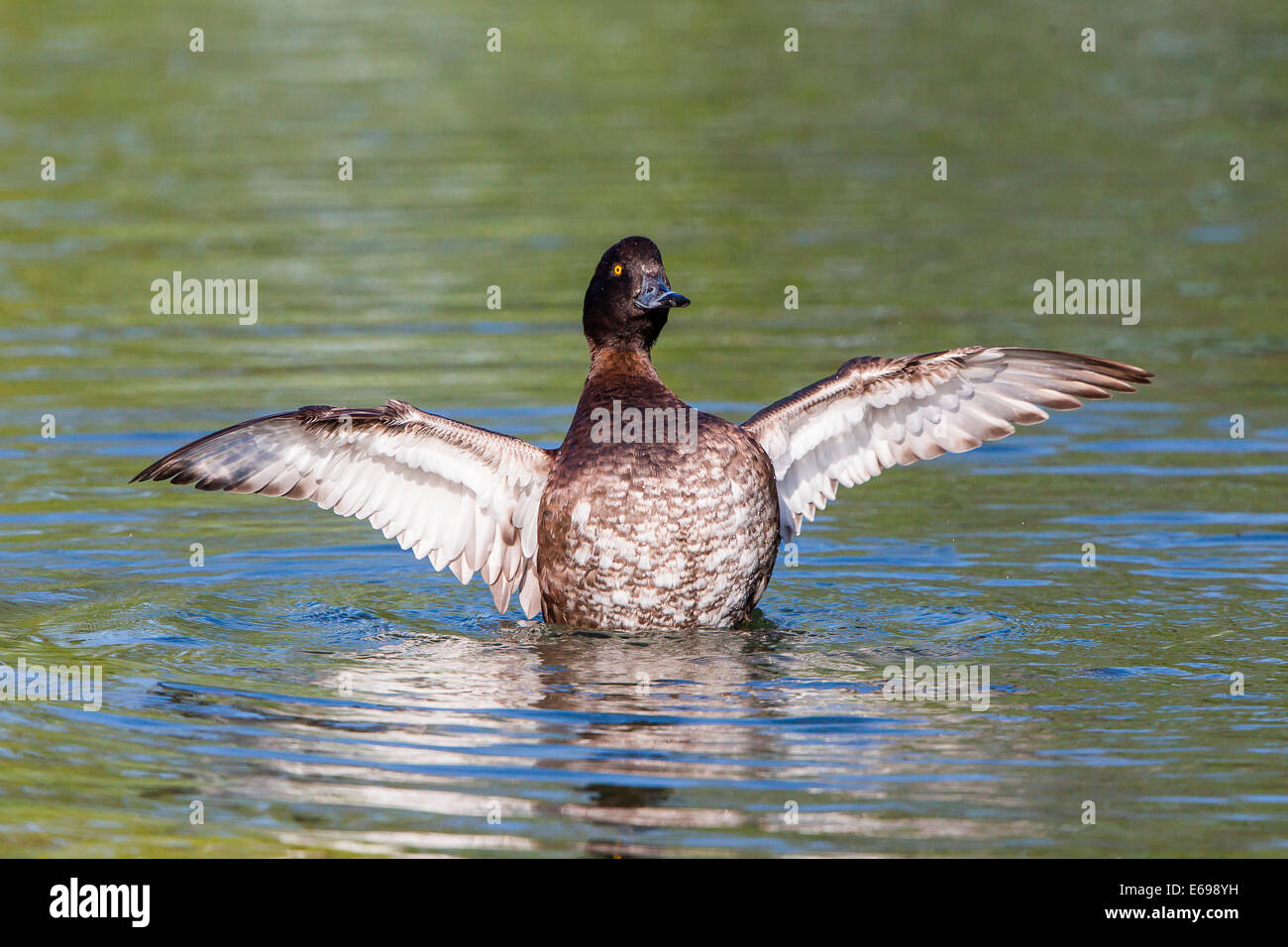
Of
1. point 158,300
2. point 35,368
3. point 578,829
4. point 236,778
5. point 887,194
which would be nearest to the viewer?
point 578,829

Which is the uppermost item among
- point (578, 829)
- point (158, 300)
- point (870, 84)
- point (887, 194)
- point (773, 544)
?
point (870, 84)

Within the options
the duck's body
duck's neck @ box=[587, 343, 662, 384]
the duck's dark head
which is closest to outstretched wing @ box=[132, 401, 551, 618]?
the duck's body

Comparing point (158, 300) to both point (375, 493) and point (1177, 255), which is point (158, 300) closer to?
point (375, 493)

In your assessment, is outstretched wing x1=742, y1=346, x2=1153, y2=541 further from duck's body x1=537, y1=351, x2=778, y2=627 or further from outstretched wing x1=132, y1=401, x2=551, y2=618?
outstretched wing x1=132, y1=401, x2=551, y2=618

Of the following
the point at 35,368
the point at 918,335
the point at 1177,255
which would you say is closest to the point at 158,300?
the point at 35,368

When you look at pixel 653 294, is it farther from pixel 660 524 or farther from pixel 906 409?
pixel 906 409

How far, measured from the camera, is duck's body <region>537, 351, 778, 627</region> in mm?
9859

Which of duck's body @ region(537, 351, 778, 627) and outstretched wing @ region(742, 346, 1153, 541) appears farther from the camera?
outstretched wing @ region(742, 346, 1153, 541)

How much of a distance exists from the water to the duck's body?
23 centimetres

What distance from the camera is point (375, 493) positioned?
10.6 metres

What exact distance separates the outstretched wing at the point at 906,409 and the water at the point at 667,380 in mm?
754

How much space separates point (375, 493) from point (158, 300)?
9037 mm

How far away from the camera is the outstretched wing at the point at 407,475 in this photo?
1020 centimetres

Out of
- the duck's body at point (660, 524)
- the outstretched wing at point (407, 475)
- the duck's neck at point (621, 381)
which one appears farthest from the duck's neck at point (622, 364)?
the outstretched wing at point (407, 475)
